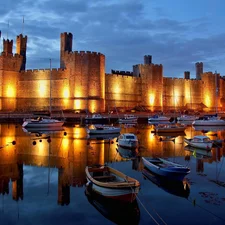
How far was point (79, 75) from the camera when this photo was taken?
31.9 meters

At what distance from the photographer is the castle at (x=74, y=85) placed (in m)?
32.0

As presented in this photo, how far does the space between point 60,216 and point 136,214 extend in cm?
152

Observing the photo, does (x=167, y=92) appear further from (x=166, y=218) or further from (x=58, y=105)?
(x=166, y=218)

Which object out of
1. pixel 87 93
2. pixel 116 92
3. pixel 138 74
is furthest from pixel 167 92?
pixel 87 93

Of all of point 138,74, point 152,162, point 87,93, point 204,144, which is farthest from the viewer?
point 138,74

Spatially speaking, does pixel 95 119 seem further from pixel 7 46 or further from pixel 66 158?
pixel 7 46

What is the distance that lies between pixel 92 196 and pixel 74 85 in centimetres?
A: 2608

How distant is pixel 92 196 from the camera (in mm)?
6898

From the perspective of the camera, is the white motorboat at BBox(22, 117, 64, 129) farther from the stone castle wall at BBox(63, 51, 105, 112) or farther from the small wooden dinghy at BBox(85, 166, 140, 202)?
the small wooden dinghy at BBox(85, 166, 140, 202)

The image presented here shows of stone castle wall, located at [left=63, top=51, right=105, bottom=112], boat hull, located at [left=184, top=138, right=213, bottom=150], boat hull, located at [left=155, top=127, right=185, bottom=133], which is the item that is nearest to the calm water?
boat hull, located at [left=184, top=138, right=213, bottom=150]

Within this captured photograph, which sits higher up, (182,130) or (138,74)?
(138,74)

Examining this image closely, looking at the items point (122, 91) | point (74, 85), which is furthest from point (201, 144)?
point (122, 91)

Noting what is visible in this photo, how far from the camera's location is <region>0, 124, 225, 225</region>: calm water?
234 inches

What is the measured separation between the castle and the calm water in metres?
20.4
